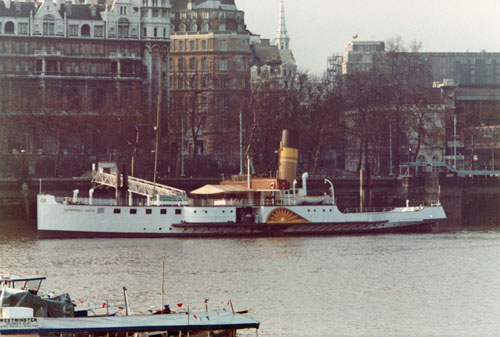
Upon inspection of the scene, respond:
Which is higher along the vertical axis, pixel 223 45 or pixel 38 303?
pixel 223 45

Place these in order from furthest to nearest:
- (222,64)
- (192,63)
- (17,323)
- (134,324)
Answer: (222,64) < (192,63) < (134,324) < (17,323)

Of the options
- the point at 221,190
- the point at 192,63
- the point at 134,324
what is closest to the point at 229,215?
the point at 221,190

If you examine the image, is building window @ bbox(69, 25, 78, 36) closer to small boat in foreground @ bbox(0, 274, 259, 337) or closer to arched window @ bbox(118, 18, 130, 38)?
arched window @ bbox(118, 18, 130, 38)

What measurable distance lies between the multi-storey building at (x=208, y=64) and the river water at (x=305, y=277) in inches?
2661

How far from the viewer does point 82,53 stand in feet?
464

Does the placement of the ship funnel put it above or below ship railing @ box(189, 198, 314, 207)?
above

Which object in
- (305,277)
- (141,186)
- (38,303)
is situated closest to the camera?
(38,303)

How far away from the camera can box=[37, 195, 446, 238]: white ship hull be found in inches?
2928

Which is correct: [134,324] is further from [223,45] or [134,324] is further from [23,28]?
[223,45]

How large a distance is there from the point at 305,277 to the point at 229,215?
71.1ft

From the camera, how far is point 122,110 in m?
126

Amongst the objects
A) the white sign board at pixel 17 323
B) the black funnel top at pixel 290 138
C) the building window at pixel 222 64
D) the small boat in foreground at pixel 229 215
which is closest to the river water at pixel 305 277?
the small boat in foreground at pixel 229 215

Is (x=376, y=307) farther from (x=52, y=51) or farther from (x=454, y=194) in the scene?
(x=52, y=51)

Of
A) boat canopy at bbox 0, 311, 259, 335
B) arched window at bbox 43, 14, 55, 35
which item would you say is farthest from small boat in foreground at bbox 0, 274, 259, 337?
arched window at bbox 43, 14, 55, 35
